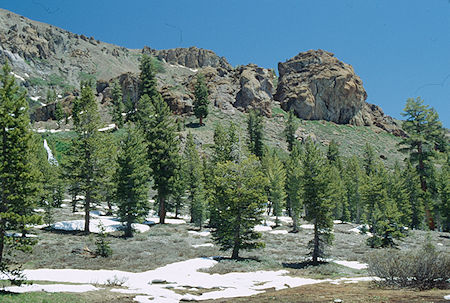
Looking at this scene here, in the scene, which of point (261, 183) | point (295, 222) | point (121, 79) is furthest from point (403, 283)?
point (121, 79)

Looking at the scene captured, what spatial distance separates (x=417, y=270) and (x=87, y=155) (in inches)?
1105

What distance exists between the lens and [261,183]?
23562mm

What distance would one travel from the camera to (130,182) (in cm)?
3075

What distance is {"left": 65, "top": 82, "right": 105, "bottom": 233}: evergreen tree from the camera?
2900cm

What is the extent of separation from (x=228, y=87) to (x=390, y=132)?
74268 mm

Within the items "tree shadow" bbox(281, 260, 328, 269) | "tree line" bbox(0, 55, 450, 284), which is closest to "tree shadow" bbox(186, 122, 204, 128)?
"tree line" bbox(0, 55, 450, 284)

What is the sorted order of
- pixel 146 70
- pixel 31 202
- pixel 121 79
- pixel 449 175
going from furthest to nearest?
pixel 121 79 < pixel 146 70 < pixel 449 175 < pixel 31 202

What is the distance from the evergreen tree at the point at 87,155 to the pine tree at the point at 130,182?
213 cm

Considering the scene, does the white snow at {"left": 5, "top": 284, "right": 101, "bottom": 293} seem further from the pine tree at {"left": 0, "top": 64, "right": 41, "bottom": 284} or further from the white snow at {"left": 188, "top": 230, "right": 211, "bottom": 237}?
the white snow at {"left": 188, "top": 230, "right": 211, "bottom": 237}

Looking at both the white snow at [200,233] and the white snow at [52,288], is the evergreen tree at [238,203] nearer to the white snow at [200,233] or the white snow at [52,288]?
the white snow at [200,233]

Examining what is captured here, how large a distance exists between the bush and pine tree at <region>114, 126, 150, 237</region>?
23.0m

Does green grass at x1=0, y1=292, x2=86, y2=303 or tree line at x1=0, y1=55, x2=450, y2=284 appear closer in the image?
green grass at x1=0, y1=292, x2=86, y2=303

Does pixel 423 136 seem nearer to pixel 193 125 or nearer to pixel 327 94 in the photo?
pixel 193 125

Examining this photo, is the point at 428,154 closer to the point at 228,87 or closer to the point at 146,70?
the point at 146,70
